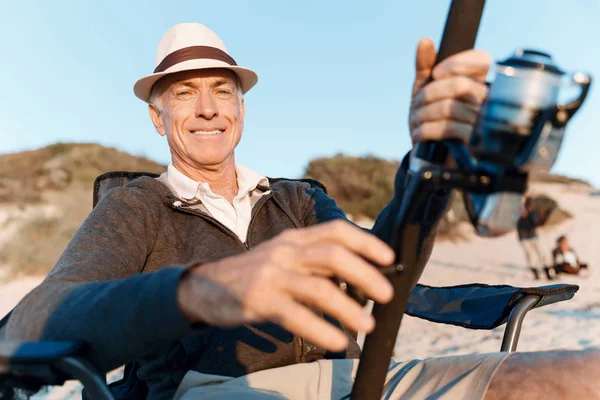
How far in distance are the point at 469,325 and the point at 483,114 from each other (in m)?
1.36

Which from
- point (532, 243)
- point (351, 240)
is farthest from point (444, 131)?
point (532, 243)

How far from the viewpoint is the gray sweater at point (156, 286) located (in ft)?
3.34

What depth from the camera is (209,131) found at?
7.97 ft

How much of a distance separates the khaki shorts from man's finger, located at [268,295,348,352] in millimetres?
865

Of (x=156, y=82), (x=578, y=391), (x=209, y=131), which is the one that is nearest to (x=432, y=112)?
(x=578, y=391)

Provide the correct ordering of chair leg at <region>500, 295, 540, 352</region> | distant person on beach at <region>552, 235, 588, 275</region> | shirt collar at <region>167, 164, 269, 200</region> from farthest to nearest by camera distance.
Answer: distant person on beach at <region>552, 235, 588, 275</region> → shirt collar at <region>167, 164, 269, 200</region> → chair leg at <region>500, 295, 540, 352</region>

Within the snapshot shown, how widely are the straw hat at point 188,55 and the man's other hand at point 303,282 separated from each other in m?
1.57

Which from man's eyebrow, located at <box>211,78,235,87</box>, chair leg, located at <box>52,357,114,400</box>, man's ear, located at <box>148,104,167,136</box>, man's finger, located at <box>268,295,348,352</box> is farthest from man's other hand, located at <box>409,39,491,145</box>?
man's ear, located at <box>148,104,167,136</box>

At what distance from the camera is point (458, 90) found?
974mm

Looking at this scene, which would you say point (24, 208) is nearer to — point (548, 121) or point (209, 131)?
point (209, 131)

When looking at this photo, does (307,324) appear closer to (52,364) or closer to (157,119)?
(52,364)

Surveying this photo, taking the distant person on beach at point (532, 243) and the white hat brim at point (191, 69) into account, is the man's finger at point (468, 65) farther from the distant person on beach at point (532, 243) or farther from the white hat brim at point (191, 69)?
the distant person on beach at point (532, 243)

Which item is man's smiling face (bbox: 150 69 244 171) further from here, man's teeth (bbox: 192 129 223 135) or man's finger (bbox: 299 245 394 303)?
man's finger (bbox: 299 245 394 303)

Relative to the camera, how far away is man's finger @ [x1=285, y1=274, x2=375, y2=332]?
30.8 inches
